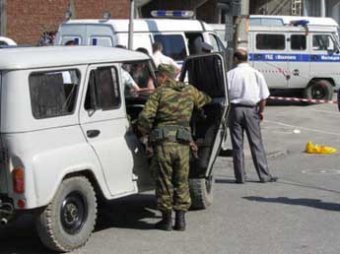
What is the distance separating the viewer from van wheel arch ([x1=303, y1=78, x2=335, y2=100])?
23.0 m

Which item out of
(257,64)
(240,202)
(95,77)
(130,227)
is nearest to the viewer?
(95,77)

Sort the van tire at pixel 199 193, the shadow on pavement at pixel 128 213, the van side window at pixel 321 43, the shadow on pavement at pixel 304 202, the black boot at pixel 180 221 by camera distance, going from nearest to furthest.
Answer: the black boot at pixel 180 221
the shadow on pavement at pixel 128 213
the van tire at pixel 199 193
the shadow on pavement at pixel 304 202
the van side window at pixel 321 43

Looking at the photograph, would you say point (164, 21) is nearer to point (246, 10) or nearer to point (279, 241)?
point (246, 10)

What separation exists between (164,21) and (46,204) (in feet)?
39.5

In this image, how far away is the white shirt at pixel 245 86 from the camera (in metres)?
10.4

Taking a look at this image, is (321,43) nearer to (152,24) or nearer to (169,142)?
(152,24)

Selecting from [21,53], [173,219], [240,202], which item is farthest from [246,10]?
[21,53]

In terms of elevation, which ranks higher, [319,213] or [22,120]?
[22,120]

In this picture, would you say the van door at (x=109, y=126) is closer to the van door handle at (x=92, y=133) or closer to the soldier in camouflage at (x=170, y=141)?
the van door handle at (x=92, y=133)

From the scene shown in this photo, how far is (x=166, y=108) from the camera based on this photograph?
7711mm

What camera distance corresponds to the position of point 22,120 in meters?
6.55

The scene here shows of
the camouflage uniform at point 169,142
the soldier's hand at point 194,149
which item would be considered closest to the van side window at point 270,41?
the soldier's hand at point 194,149

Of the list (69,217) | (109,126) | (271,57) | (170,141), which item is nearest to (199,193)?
(170,141)

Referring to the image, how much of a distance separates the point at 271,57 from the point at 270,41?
0.49 m
